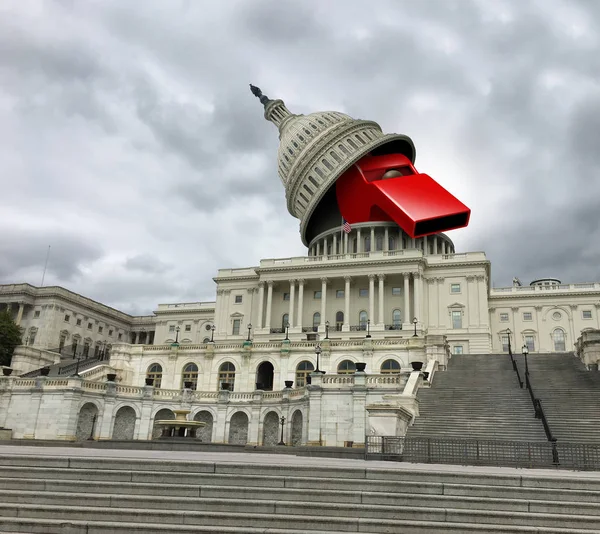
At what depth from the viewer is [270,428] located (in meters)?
40.2

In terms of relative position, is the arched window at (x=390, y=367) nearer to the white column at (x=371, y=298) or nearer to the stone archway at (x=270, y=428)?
the stone archway at (x=270, y=428)

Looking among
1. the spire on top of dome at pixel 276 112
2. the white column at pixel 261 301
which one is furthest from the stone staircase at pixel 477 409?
the spire on top of dome at pixel 276 112

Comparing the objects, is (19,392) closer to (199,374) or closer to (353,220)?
(199,374)

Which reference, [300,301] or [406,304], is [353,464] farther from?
[300,301]

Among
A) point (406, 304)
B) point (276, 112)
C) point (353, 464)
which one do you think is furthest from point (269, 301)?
point (353, 464)

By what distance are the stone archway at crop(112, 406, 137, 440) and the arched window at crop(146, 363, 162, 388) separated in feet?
32.3

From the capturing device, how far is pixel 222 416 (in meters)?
41.3

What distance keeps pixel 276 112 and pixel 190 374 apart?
214ft

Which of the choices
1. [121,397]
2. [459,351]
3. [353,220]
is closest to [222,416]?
[121,397]

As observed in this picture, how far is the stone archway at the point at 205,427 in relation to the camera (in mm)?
41594

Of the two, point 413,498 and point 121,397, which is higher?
point 121,397

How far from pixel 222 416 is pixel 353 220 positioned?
51028 mm

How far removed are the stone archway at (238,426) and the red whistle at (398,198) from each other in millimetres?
41330

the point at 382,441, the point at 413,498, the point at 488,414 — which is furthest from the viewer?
the point at 488,414
